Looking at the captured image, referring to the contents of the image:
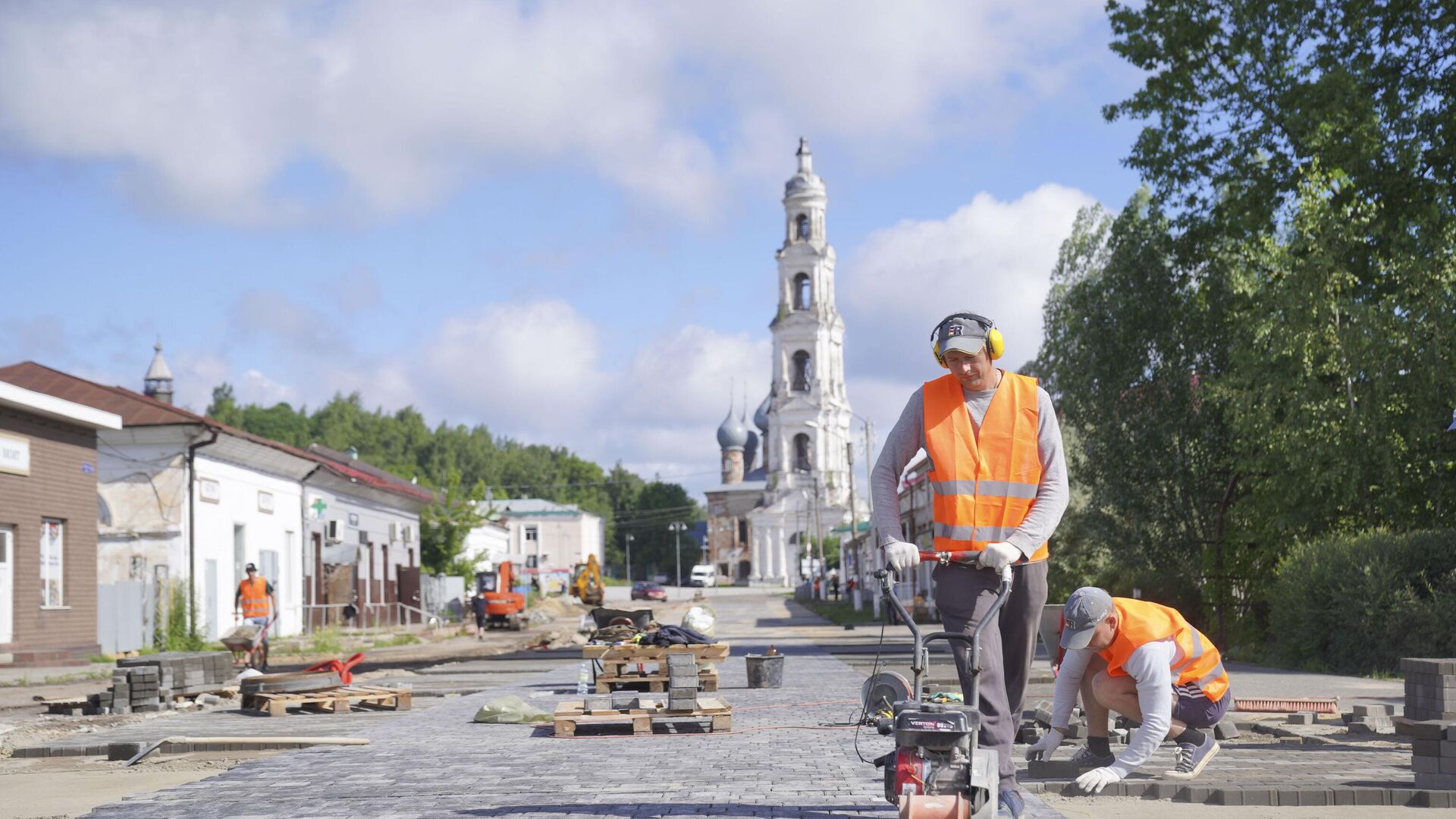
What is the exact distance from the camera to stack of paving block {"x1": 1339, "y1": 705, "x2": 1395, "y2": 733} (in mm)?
10711

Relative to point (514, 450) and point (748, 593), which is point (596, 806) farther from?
point (514, 450)

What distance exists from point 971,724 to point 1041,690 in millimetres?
A: 10226

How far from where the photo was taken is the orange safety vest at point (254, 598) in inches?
870

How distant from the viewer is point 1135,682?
24.6 feet

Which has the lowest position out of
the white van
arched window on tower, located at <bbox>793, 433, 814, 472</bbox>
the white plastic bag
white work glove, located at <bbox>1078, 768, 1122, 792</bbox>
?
the white van

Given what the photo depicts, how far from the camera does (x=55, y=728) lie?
13555 mm

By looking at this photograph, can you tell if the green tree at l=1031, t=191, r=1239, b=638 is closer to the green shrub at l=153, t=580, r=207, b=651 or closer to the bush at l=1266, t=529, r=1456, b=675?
the bush at l=1266, t=529, r=1456, b=675

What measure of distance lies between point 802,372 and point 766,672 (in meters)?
95.9

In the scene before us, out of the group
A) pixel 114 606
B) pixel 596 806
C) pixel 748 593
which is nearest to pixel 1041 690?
pixel 596 806

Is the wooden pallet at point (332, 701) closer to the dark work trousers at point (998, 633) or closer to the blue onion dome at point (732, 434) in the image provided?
the dark work trousers at point (998, 633)

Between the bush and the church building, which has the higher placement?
the church building

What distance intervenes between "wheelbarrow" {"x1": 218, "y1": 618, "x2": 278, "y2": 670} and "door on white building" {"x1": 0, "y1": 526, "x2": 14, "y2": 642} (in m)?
6.29

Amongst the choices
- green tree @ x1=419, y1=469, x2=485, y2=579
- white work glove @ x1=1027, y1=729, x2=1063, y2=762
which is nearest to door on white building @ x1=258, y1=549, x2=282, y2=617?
green tree @ x1=419, y1=469, x2=485, y2=579

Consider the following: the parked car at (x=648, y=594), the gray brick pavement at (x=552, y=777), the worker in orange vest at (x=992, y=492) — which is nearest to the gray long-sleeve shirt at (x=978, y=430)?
the worker in orange vest at (x=992, y=492)
